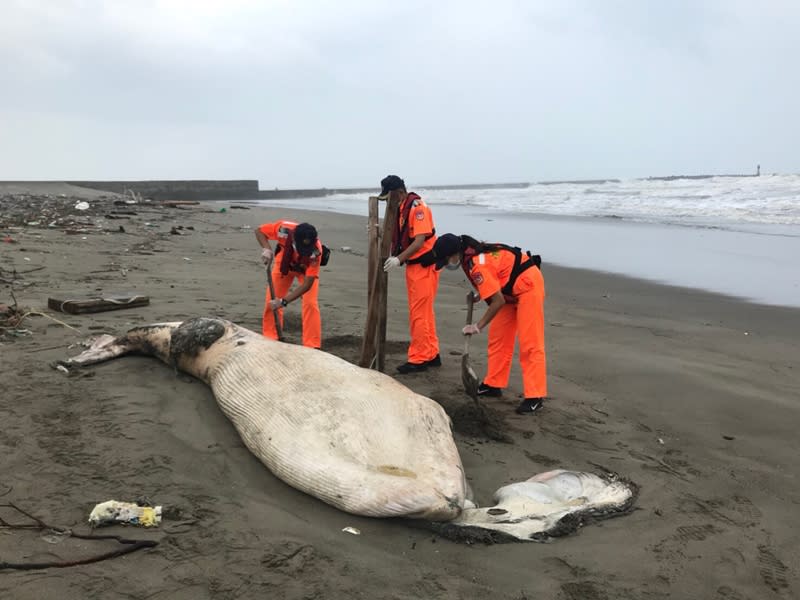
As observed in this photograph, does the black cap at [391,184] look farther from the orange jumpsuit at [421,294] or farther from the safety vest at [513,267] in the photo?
the safety vest at [513,267]

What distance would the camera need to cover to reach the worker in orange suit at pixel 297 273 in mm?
6676

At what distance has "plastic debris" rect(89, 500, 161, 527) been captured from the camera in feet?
10.4

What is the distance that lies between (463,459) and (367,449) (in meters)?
1.00

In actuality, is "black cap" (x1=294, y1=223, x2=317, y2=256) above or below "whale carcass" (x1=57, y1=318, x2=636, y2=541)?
Result: above

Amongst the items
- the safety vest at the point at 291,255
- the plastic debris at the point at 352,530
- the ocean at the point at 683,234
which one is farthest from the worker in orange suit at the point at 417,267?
the ocean at the point at 683,234

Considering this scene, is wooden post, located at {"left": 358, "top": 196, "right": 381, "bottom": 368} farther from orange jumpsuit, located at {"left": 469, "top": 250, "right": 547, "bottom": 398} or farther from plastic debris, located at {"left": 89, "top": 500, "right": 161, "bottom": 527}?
plastic debris, located at {"left": 89, "top": 500, "right": 161, "bottom": 527}

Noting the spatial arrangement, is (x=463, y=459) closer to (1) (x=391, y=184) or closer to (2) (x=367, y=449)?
(2) (x=367, y=449)

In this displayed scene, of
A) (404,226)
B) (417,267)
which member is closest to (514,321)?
(417,267)

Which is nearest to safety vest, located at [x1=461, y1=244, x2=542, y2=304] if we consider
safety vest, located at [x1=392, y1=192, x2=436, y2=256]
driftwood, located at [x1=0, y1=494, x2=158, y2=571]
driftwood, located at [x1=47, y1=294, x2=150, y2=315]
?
safety vest, located at [x1=392, y1=192, x2=436, y2=256]

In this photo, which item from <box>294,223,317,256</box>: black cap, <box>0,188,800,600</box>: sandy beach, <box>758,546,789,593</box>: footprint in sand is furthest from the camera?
<box>294,223,317,256</box>: black cap

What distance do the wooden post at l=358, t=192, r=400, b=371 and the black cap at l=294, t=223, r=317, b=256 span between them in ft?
2.85

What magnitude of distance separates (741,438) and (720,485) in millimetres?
930

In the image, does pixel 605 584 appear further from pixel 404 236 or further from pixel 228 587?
pixel 404 236

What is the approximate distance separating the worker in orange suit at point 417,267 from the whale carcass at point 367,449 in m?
1.99
